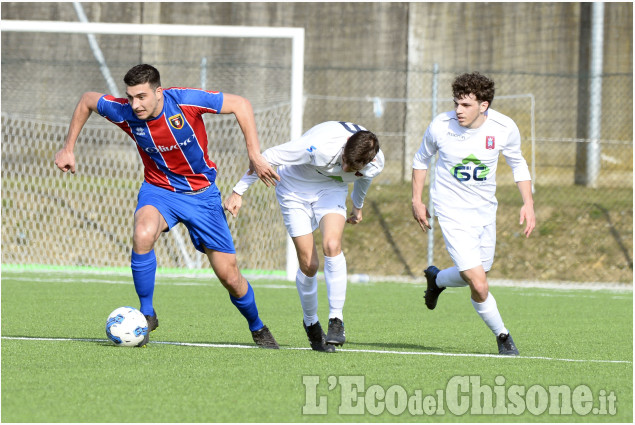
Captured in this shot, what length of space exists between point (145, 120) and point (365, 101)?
33.0ft

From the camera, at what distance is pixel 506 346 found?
6.96 m

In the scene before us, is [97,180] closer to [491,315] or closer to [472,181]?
[472,181]

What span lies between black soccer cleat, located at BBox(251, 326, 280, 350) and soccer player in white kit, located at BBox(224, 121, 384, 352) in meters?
0.24

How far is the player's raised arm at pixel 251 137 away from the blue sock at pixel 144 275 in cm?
89

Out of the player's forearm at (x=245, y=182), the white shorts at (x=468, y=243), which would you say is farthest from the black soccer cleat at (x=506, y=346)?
the player's forearm at (x=245, y=182)

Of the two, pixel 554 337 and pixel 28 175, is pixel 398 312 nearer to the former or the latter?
pixel 554 337

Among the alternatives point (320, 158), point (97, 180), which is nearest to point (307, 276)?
point (320, 158)

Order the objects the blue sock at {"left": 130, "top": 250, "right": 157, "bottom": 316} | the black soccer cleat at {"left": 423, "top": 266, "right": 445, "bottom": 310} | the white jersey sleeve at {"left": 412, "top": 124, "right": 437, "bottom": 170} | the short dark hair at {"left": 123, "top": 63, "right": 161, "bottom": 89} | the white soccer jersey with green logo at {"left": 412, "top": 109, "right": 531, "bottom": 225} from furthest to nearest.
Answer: the black soccer cleat at {"left": 423, "top": 266, "right": 445, "bottom": 310} → the white jersey sleeve at {"left": 412, "top": 124, "right": 437, "bottom": 170} → the white soccer jersey with green logo at {"left": 412, "top": 109, "right": 531, "bottom": 225} → the blue sock at {"left": 130, "top": 250, "right": 157, "bottom": 316} → the short dark hair at {"left": 123, "top": 63, "right": 161, "bottom": 89}

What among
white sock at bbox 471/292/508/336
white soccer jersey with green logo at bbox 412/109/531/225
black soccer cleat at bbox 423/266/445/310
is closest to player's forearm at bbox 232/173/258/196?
white soccer jersey with green logo at bbox 412/109/531/225

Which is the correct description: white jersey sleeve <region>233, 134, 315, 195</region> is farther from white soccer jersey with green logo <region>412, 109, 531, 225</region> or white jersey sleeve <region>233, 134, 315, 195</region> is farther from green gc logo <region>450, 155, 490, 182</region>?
green gc logo <region>450, 155, 490, 182</region>

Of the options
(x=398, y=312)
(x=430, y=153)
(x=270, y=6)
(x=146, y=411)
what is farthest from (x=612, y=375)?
(x=270, y=6)

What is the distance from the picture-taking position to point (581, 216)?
15.3m

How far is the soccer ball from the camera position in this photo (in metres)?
6.67

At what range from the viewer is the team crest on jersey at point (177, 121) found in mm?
6691
